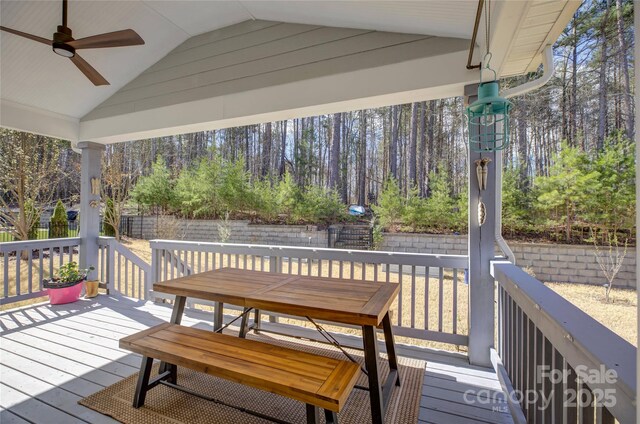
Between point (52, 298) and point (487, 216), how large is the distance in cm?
530

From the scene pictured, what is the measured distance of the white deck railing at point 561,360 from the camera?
2.47ft

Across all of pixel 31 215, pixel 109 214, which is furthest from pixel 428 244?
pixel 109 214

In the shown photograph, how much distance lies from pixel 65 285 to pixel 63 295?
0.47 ft

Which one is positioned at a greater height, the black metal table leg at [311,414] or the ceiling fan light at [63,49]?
the ceiling fan light at [63,49]

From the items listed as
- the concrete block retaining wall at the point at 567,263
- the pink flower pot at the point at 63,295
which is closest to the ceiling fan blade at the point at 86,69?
the pink flower pot at the point at 63,295

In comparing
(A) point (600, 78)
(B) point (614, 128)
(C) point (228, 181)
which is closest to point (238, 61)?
(A) point (600, 78)

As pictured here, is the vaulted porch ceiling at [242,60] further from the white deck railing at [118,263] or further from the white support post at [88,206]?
the white deck railing at [118,263]

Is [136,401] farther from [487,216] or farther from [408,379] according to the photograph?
[487,216]

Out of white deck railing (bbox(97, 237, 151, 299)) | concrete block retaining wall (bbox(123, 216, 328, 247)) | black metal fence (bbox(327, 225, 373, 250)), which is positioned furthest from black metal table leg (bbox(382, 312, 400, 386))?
concrete block retaining wall (bbox(123, 216, 328, 247))

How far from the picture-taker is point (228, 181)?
1076 centimetres

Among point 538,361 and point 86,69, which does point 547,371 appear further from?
point 86,69

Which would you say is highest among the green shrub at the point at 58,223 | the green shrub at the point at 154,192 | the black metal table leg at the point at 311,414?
the green shrub at the point at 154,192

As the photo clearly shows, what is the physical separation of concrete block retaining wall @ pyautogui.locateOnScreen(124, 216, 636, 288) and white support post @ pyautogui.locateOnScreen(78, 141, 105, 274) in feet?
17.9

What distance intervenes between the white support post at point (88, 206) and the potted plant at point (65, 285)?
0.41 meters
